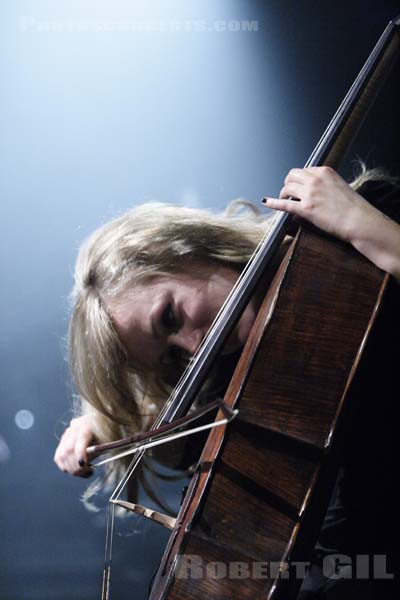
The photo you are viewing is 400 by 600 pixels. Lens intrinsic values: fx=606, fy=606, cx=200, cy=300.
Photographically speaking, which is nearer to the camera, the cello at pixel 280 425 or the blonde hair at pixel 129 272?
the cello at pixel 280 425

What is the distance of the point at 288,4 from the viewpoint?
139 cm

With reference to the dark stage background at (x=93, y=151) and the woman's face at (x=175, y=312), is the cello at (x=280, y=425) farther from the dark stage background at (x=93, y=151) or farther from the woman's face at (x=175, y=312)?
the dark stage background at (x=93, y=151)

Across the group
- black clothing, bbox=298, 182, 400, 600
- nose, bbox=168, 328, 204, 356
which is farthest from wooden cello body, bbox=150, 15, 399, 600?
nose, bbox=168, 328, 204, 356

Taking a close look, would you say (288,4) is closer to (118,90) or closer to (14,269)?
(118,90)

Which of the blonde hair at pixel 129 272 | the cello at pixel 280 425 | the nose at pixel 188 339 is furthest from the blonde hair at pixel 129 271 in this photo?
the cello at pixel 280 425

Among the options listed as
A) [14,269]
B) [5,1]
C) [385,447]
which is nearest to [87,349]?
[14,269]

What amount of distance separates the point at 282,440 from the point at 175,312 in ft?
1.23

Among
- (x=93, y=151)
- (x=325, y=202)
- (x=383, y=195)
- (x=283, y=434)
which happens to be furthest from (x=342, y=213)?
(x=93, y=151)

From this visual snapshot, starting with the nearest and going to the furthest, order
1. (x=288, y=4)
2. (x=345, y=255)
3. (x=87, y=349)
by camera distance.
Result: (x=345, y=255) → (x=87, y=349) → (x=288, y=4)

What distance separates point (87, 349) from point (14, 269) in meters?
0.44

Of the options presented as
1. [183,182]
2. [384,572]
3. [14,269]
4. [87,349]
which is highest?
[183,182]

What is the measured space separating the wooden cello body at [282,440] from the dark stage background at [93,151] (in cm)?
71

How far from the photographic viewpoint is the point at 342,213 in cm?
78

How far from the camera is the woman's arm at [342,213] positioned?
2.45 ft
